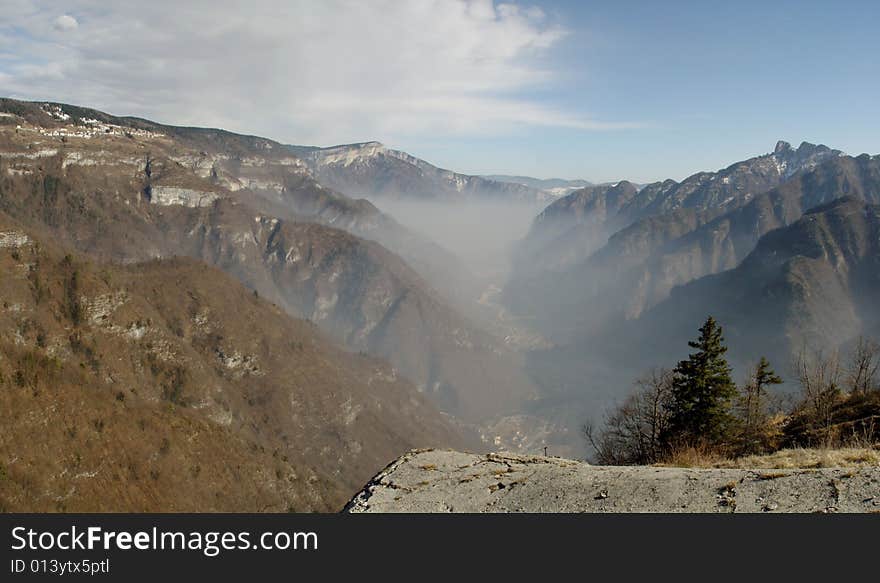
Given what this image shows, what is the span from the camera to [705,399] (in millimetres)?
37125

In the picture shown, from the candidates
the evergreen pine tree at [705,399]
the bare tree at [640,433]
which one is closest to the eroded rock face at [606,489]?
the bare tree at [640,433]

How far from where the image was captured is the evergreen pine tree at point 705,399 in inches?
1414

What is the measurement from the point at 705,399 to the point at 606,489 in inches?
913

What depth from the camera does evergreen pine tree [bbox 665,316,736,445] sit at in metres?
35.9

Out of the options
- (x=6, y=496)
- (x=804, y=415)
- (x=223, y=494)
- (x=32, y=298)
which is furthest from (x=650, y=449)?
(x=32, y=298)

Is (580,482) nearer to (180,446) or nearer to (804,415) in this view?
(804,415)

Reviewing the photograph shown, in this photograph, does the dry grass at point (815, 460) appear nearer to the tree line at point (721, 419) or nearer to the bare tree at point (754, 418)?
the tree line at point (721, 419)

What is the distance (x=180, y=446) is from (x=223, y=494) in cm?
1339

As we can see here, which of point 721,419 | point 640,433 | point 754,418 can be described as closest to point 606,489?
point 721,419

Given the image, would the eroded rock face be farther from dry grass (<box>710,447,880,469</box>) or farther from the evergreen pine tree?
the evergreen pine tree

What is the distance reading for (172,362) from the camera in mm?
135875

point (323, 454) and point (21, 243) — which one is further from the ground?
point (21, 243)

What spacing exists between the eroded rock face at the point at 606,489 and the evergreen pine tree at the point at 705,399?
16.4m
